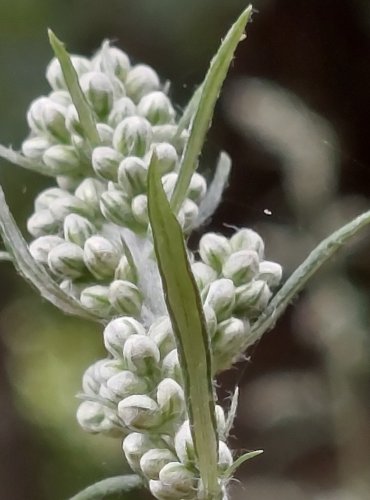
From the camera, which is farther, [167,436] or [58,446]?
[58,446]

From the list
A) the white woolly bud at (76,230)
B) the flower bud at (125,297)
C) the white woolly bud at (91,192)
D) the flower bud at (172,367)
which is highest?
the white woolly bud at (91,192)

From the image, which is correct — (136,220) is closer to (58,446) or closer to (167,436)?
(167,436)

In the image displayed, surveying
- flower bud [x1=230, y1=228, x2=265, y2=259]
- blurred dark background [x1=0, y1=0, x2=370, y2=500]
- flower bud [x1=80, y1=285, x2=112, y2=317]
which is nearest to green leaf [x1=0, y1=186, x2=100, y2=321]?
flower bud [x1=80, y1=285, x2=112, y2=317]

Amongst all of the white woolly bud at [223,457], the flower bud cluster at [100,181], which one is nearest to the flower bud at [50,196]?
the flower bud cluster at [100,181]

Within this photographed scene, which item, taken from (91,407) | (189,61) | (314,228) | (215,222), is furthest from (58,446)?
(91,407)

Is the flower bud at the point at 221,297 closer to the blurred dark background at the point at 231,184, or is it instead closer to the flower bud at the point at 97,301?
the flower bud at the point at 97,301

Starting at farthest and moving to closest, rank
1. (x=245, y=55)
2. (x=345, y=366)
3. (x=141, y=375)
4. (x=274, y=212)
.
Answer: (x=245, y=55), (x=274, y=212), (x=345, y=366), (x=141, y=375)

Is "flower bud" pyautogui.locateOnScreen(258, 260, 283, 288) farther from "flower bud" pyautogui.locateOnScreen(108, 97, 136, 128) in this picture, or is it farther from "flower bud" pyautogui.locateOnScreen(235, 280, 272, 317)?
"flower bud" pyautogui.locateOnScreen(108, 97, 136, 128)

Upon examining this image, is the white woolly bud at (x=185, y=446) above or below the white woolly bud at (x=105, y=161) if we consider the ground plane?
below
